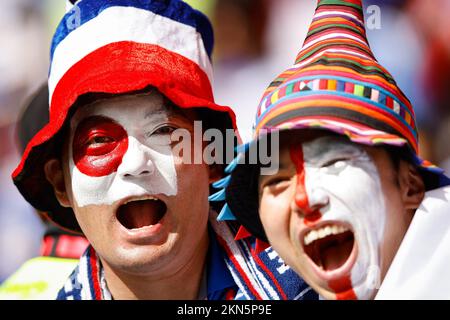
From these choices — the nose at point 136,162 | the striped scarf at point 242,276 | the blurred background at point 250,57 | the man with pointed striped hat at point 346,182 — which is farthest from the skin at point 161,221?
the blurred background at point 250,57

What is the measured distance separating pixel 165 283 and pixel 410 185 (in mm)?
796

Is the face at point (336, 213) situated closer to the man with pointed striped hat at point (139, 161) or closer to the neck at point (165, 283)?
the man with pointed striped hat at point (139, 161)

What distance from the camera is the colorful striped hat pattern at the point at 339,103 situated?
167 centimetres

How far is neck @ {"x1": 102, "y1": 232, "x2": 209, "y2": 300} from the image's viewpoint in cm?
220

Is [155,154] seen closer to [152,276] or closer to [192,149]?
[192,149]

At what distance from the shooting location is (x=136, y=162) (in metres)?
2.02

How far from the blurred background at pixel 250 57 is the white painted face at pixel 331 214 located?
1.01 m

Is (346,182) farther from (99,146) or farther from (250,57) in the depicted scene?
(250,57)

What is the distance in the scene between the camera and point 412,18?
3.22m

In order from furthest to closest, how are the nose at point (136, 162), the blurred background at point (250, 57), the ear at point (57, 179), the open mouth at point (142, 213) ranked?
the blurred background at point (250, 57) → the ear at point (57, 179) → the open mouth at point (142, 213) → the nose at point (136, 162)

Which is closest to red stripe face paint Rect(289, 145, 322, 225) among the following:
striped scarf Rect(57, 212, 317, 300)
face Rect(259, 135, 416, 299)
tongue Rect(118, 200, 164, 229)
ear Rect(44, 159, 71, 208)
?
face Rect(259, 135, 416, 299)

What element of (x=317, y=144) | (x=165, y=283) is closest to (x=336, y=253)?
(x=317, y=144)

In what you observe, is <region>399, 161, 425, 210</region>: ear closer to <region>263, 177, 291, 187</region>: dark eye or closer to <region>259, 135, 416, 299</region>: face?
<region>259, 135, 416, 299</region>: face

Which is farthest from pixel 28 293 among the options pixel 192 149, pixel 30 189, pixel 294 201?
pixel 294 201
